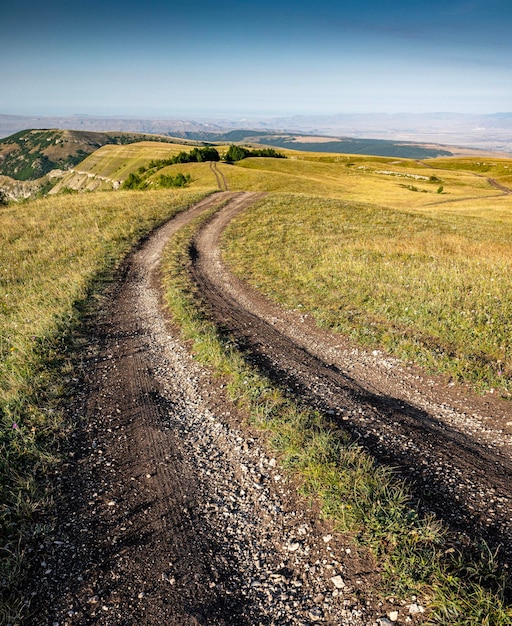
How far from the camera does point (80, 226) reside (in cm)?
2788

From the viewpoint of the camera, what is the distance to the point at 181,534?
482cm

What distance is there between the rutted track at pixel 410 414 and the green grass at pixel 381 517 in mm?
577

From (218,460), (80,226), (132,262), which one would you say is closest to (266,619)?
(218,460)

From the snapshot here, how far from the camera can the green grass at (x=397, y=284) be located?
10.0 meters

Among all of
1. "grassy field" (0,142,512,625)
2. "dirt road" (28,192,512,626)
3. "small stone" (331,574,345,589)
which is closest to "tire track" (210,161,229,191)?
"grassy field" (0,142,512,625)

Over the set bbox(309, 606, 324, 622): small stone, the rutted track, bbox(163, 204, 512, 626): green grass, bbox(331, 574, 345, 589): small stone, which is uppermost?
bbox(163, 204, 512, 626): green grass

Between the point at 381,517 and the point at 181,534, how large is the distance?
2661 millimetres

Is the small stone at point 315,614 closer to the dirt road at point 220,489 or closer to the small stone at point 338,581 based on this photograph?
the dirt road at point 220,489

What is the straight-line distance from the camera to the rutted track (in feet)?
17.2

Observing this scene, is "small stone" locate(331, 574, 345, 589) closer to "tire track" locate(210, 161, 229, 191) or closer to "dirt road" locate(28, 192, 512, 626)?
"dirt road" locate(28, 192, 512, 626)

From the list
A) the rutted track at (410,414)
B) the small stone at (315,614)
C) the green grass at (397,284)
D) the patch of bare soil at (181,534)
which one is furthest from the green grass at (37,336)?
the green grass at (397,284)

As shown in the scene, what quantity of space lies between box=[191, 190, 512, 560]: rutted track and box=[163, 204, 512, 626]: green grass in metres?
0.58

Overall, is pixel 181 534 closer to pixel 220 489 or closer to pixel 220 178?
pixel 220 489

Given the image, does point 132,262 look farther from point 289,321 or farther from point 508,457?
point 508,457
